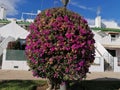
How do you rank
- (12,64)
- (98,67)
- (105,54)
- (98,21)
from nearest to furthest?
(12,64) → (98,67) → (105,54) → (98,21)

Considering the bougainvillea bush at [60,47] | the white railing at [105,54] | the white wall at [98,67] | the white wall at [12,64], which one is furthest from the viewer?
the white railing at [105,54]

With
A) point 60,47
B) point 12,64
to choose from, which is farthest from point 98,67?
point 60,47

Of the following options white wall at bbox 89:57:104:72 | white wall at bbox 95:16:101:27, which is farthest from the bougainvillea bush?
white wall at bbox 95:16:101:27

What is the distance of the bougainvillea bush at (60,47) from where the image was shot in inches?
332

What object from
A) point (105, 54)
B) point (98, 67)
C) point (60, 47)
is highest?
point (105, 54)

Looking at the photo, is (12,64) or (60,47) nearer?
(60,47)

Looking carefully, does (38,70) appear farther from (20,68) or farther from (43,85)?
(20,68)

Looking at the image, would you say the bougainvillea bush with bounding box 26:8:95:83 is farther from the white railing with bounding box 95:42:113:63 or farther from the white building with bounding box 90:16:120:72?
the white railing with bounding box 95:42:113:63

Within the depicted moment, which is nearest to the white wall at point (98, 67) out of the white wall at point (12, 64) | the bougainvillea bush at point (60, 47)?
the white wall at point (12, 64)

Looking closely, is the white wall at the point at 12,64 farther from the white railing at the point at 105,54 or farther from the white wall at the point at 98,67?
the white railing at the point at 105,54

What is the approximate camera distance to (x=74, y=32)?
859cm

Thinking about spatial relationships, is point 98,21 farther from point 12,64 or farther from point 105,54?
point 12,64

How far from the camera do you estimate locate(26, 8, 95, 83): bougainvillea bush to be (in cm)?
845

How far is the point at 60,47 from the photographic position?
27.5ft
